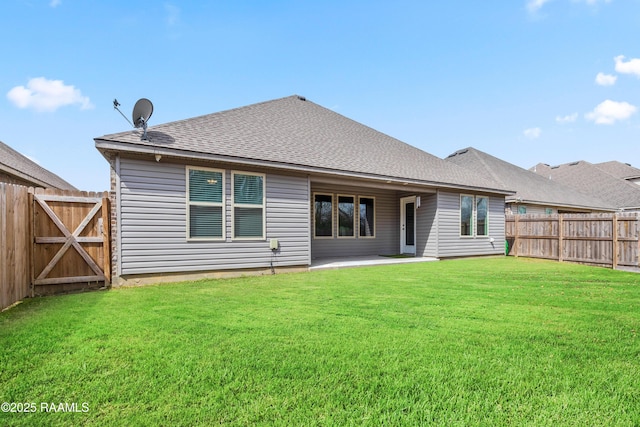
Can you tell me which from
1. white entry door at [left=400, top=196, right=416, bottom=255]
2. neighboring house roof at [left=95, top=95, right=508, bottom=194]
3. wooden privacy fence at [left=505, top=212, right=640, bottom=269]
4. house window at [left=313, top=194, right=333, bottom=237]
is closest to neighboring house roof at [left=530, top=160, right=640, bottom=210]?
wooden privacy fence at [left=505, top=212, right=640, bottom=269]

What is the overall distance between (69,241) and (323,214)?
23.7 feet

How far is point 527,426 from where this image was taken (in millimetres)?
1870

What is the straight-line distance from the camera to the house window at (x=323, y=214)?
1102cm

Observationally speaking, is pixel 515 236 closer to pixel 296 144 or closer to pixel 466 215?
pixel 466 215

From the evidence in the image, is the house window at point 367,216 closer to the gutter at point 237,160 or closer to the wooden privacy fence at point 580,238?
the gutter at point 237,160

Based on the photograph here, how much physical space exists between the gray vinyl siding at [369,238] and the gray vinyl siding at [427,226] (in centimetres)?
101

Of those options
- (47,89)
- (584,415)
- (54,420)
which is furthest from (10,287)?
(47,89)

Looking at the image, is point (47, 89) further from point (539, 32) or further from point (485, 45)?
point (539, 32)

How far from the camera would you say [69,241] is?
605 centimetres

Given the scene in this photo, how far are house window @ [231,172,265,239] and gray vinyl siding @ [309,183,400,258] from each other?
3164 millimetres

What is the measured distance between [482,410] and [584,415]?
640mm

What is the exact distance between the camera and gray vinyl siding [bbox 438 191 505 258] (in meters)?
11.3

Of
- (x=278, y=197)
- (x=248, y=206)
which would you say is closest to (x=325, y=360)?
(x=248, y=206)

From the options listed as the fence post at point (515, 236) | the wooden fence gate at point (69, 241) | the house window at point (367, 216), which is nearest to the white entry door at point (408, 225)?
the house window at point (367, 216)
